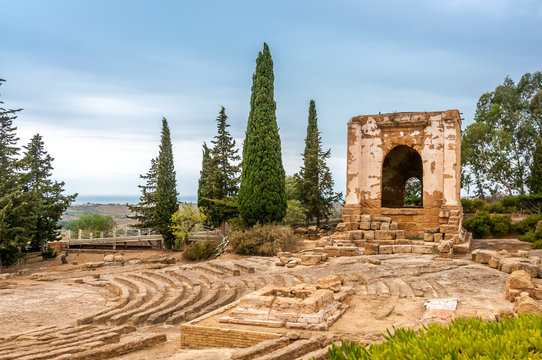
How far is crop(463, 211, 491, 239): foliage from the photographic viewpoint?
24.0 metres

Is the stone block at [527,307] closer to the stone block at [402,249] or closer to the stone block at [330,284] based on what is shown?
the stone block at [330,284]

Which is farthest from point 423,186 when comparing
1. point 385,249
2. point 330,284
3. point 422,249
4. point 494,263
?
point 330,284

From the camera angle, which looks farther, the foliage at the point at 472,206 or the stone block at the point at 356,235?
the foliage at the point at 472,206

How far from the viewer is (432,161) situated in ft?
62.9

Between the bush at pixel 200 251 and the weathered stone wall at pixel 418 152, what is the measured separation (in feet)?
25.2

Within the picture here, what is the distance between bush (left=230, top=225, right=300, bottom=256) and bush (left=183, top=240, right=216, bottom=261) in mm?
2905

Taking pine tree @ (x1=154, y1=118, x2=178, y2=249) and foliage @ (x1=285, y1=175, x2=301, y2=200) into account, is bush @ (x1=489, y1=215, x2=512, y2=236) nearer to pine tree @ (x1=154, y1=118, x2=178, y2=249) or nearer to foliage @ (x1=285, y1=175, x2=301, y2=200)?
foliage @ (x1=285, y1=175, x2=301, y2=200)

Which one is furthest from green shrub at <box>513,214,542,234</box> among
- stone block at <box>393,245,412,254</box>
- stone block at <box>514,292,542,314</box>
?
stone block at <box>514,292,542,314</box>

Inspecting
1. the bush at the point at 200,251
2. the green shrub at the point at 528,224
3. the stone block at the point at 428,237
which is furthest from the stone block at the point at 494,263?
the bush at the point at 200,251

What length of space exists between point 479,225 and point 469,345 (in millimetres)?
22230

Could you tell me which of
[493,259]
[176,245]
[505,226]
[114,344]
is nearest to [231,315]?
[114,344]

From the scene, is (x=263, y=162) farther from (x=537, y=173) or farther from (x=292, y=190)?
(x=537, y=173)

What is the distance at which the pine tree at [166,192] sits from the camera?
31797 mm

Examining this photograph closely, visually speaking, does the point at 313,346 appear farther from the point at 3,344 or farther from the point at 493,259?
the point at 493,259
